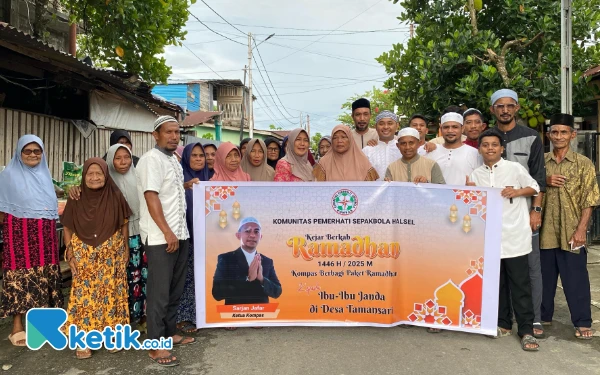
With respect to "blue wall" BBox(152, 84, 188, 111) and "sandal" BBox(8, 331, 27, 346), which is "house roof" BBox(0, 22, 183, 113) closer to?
"sandal" BBox(8, 331, 27, 346)

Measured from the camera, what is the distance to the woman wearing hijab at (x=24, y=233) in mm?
3695

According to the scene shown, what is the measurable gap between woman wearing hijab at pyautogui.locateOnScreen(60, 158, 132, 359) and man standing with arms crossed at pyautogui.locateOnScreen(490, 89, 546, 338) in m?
3.22

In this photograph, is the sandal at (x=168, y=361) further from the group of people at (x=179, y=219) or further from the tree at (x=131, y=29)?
the tree at (x=131, y=29)

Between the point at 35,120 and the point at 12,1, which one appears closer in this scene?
the point at 35,120

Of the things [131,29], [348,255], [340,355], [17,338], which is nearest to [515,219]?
[348,255]

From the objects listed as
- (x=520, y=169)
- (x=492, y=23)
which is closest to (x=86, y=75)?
(x=520, y=169)

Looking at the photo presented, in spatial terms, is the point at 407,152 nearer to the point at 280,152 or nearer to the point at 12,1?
the point at 280,152

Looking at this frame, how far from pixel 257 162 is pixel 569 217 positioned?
2810 millimetres

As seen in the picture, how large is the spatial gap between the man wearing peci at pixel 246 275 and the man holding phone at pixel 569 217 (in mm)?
2347

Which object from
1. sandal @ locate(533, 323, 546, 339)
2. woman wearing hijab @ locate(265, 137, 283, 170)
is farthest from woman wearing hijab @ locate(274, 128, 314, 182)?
sandal @ locate(533, 323, 546, 339)

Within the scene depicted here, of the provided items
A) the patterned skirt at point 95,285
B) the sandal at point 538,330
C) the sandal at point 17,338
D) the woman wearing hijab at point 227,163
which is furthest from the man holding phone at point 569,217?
the sandal at point 17,338

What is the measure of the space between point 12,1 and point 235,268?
8.24 metres

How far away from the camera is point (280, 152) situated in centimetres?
579

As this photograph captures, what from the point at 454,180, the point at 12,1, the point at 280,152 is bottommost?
the point at 454,180
